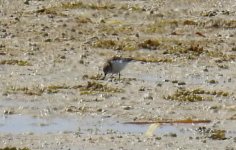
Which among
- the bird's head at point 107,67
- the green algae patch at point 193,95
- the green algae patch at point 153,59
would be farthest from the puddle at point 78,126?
the green algae patch at point 153,59

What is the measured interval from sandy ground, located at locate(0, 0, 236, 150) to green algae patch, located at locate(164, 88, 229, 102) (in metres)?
0.02

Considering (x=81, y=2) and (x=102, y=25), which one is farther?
(x=81, y=2)

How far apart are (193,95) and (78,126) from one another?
12.3 feet

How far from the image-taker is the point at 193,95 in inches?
767

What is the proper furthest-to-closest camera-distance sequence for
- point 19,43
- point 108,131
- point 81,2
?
point 81,2 < point 19,43 < point 108,131

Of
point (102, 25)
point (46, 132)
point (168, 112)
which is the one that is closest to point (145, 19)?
point (102, 25)

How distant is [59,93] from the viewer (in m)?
19.6

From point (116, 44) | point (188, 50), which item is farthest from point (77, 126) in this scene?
point (116, 44)

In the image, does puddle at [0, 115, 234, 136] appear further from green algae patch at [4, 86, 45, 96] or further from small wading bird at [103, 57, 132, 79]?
small wading bird at [103, 57, 132, 79]

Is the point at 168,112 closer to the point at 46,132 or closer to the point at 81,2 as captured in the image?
the point at 46,132

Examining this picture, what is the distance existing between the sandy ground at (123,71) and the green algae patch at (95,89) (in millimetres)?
37

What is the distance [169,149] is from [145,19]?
19.8 meters

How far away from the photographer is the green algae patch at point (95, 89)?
19719 millimetres

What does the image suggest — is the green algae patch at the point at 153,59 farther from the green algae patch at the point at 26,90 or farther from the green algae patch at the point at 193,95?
the green algae patch at the point at 26,90
